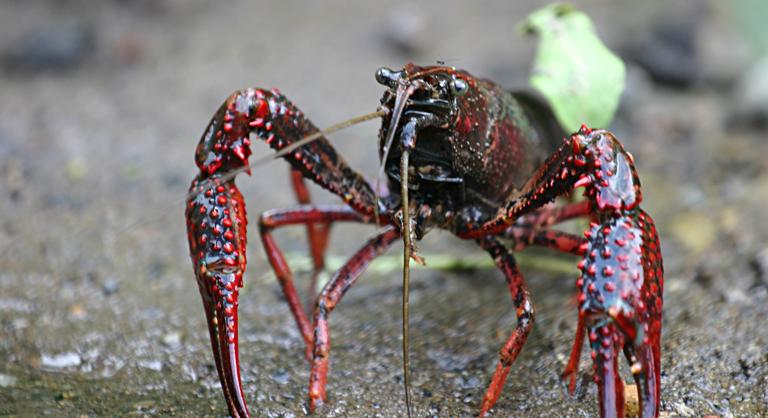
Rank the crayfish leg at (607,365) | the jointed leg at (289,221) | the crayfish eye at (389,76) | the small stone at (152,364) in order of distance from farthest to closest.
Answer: the jointed leg at (289,221)
the small stone at (152,364)
the crayfish eye at (389,76)
the crayfish leg at (607,365)

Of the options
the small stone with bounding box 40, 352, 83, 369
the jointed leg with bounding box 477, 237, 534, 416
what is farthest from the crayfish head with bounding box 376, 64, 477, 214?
the small stone with bounding box 40, 352, 83, 369

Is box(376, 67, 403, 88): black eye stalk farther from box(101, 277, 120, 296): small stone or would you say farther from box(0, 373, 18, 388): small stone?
box(101, 277, 120, 296): small stone

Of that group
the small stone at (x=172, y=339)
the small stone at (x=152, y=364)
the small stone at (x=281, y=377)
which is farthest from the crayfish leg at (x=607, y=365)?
the small stone at (x=172, y=339)

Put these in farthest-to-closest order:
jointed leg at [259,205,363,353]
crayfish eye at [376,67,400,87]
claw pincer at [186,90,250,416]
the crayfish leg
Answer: jointed leg at [259,205,363,353], crayfish eye at [376,67,400,87], claw pincer at [186,90,250,416], the crayfish leg

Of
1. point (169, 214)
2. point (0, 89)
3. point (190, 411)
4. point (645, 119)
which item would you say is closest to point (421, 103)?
point (190, 411)

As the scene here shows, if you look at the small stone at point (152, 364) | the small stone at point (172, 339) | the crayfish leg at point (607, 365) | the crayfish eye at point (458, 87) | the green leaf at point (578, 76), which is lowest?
the crayfish leg at point (607, 365)

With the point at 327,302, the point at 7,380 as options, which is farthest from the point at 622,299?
the point at 7,380

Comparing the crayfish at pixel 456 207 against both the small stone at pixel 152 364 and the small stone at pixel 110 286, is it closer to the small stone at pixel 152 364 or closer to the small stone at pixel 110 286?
the small stone at pixel 152 364
